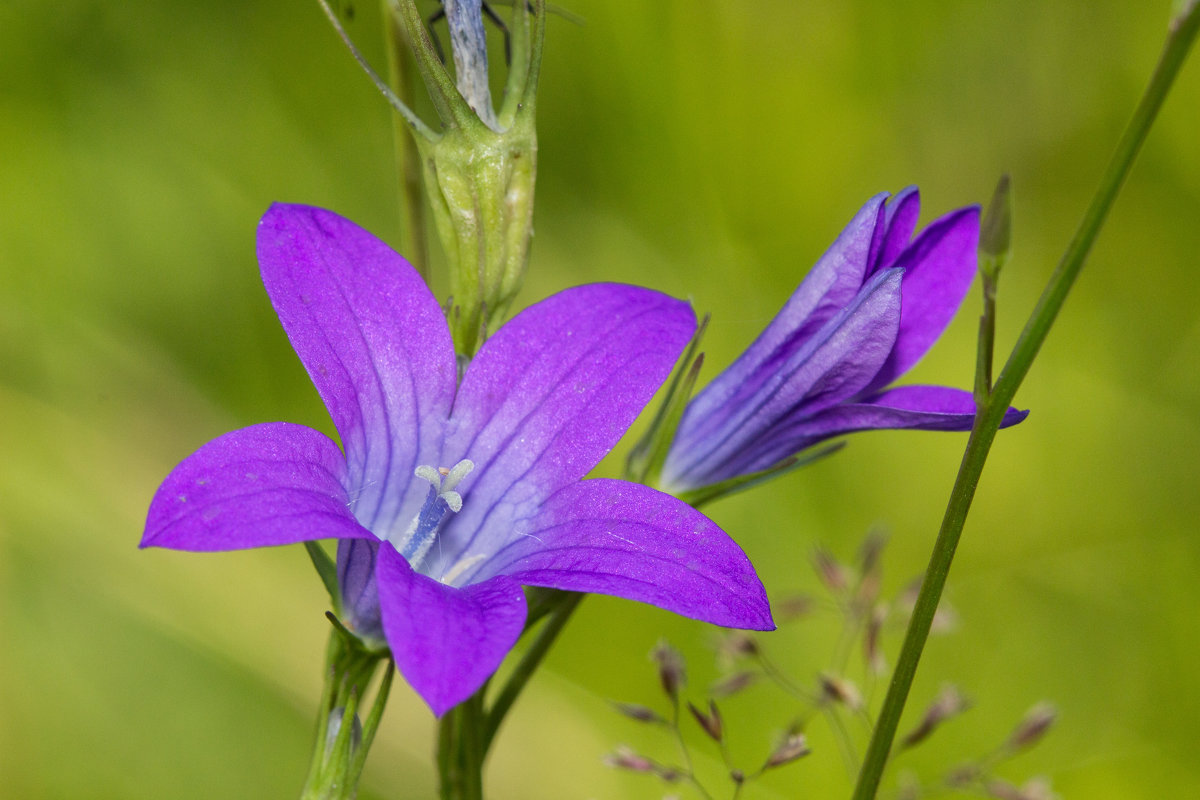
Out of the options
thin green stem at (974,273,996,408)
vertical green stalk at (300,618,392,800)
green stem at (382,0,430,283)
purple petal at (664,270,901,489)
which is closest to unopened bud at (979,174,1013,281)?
thin green stem at (974,273,996,408)

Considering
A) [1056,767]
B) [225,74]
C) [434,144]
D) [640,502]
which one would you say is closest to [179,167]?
[225,74]

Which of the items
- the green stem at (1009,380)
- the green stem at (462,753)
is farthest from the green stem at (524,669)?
the green stem at (1009,380)

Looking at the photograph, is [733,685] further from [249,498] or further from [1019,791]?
[249,498]

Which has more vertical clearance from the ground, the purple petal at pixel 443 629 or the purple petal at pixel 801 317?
the purple petal at pixel 801 317

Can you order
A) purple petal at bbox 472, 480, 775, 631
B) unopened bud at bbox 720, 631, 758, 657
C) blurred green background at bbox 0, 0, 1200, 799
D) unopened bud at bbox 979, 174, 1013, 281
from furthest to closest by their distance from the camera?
blurred green background at bbox 0, 0, 1200, 799 → unopened bud at bbox 720, 631, 758, 657 → purple petal at bbox 472, 480, 775, 631 → unopened bud at bbox 979, 174, 1013, 281

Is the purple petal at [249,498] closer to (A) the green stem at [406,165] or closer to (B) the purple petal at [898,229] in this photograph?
(A) the green stem at [406,165]

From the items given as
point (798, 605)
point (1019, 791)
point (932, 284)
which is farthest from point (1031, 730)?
point (932, 284)

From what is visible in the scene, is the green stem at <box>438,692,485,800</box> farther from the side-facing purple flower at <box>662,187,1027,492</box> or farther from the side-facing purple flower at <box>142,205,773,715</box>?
the side-facing purple flower at <box>662,187,1027,492</box>
